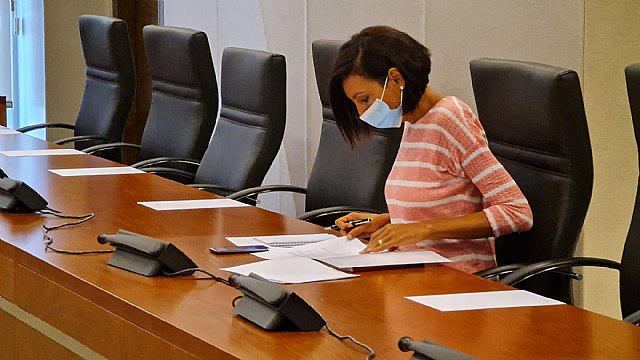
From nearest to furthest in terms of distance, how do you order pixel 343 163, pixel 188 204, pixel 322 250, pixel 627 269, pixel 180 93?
1. pixel 322 250
2. pixel 627 269
3. pixel 188 204
4. pixel 343 163
5. pixel 180 93

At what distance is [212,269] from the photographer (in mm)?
2631

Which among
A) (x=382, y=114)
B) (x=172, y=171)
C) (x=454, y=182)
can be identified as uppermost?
(x=382, y=114)

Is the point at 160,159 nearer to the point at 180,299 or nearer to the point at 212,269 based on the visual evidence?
the point at 212,269

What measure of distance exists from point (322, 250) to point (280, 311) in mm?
761

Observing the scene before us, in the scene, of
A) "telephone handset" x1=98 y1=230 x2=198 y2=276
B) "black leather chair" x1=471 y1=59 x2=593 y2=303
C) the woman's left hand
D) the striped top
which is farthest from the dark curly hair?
"telephone handset" x1=98 y1=230 x2=198 y2=276

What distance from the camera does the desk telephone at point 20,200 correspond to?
10.7 ft

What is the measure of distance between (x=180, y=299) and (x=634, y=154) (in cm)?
241

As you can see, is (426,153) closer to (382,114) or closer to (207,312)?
(382,114)

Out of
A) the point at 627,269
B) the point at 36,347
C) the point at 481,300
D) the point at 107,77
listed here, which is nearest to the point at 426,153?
the point at 627,269

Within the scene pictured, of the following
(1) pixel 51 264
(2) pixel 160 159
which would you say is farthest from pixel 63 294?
(2) pixel 160 159

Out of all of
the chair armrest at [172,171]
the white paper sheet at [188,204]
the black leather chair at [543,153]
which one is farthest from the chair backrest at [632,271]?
the chair armrest at [172,171]

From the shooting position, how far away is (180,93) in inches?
199

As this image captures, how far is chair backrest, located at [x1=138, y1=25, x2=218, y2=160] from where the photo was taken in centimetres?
487

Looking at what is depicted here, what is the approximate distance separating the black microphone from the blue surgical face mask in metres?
1.26
